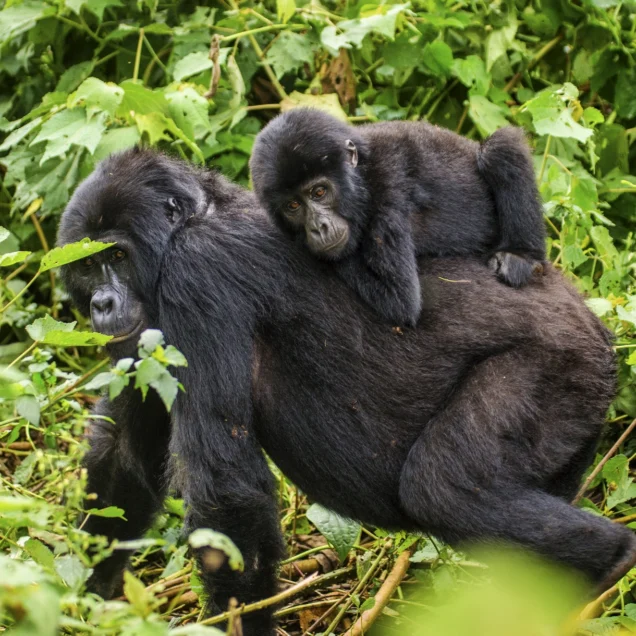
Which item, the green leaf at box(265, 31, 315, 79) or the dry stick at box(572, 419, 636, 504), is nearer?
the dry stick at box(572, 419, 636, 504)

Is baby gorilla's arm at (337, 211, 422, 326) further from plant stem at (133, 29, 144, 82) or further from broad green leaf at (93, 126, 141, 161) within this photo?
plant stem at (133, 29, 144, 82)

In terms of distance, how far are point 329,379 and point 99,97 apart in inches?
76.8

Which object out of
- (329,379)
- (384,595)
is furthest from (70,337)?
(384,595)

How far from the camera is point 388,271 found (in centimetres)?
339

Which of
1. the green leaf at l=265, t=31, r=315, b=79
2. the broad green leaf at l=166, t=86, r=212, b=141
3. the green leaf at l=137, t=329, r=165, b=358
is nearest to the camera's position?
the green leaf at l=137, t=329, r=165, b=358

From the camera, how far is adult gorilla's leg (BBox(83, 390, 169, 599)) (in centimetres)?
376

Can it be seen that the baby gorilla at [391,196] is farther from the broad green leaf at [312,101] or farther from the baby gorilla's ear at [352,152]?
the broad green leaf at [312,101]

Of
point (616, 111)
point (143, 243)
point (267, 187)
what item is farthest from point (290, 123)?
point (616, 111)

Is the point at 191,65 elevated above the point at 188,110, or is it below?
above

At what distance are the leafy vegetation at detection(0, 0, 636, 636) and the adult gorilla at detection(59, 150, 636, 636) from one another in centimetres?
40

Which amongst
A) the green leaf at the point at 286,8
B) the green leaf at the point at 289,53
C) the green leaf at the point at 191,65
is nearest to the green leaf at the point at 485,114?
the green leaf at the point at 289,53

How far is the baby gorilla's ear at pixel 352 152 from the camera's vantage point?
3.77 meters

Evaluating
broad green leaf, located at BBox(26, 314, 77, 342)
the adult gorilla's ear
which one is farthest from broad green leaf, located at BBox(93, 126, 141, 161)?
broad green leaf, located at BBox(26, 314, 77, 342)

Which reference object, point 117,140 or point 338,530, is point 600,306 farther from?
point 117,140
